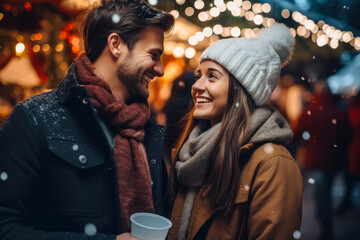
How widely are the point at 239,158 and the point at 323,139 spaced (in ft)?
10.1

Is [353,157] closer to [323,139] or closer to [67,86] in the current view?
[323,139]

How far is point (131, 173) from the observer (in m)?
1.68

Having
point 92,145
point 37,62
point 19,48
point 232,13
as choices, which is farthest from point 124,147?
point 232,13

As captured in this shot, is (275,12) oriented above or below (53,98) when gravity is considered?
above

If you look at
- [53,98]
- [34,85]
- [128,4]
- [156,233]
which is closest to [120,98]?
[53,98]

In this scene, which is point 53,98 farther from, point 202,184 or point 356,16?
point 356,16

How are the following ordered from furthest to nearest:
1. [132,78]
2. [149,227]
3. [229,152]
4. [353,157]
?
[353,157], [132,78], [229,152], [149,227]

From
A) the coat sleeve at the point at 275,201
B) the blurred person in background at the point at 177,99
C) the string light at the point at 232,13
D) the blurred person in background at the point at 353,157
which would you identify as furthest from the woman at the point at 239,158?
the blurred person in background at the point at 353,157

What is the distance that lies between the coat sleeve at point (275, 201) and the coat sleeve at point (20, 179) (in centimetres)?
74

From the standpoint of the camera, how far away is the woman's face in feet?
5.96

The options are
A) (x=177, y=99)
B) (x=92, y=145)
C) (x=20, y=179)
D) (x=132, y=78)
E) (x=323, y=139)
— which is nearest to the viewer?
(x=20, y=179)

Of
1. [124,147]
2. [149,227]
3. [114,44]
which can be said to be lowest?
[149,227]

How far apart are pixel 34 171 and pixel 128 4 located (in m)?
1.13

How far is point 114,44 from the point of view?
1824 mm
